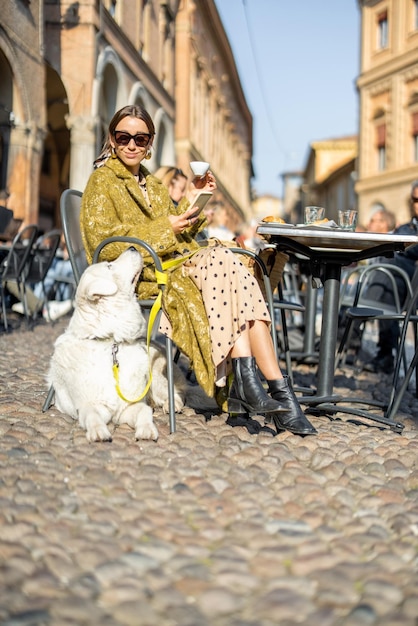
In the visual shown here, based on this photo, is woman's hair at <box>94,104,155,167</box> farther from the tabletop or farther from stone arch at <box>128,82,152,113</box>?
stone arch at <box>128,82,152,113</box>

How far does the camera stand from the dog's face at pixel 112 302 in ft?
10.0

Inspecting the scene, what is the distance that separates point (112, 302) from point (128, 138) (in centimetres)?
107

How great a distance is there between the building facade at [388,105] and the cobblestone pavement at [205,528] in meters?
27.4

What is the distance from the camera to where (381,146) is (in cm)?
3244

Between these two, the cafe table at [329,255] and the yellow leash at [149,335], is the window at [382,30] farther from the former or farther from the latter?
the yellow leash at [149,335]

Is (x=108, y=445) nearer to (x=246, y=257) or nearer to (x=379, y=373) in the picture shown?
(x=246, y=257)

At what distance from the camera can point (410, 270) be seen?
586 centimetres

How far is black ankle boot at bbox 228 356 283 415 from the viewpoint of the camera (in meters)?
3.05

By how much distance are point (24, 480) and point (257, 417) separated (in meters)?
1.60

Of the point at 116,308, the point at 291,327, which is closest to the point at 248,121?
the point at 291,327

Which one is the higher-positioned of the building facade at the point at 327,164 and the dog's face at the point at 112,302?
the building facade at the point at 327,164

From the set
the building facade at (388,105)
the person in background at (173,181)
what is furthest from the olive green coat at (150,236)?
the building facade at (388,105)

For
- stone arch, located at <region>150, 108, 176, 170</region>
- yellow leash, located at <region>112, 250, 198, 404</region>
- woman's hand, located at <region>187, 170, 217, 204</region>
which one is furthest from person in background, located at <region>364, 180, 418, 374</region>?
stone arch, located at <region>150, 108, 176, 170</region>

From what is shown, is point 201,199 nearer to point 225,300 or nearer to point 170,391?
point 225,300
